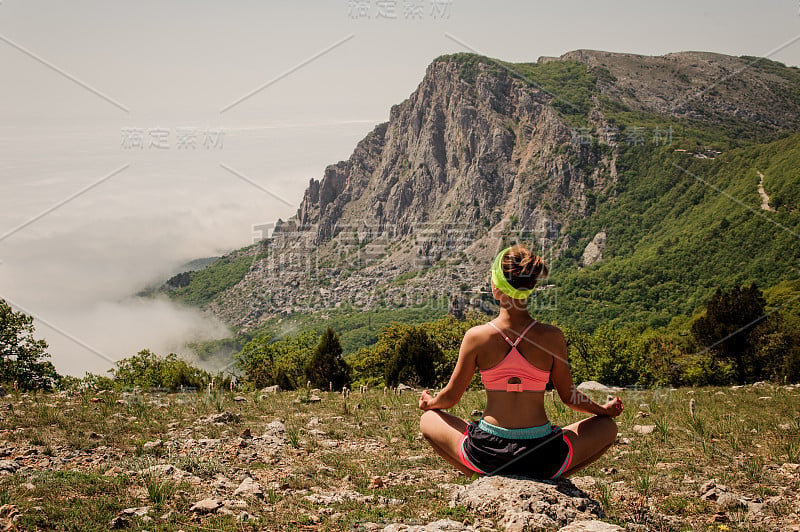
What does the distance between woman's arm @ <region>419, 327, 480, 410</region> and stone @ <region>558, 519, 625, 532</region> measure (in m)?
1.33

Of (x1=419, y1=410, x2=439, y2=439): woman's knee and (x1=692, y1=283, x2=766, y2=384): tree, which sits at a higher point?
(x1=419, y1=410, x2=439, y2=439): woman's knee

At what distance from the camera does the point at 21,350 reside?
30.0 metres

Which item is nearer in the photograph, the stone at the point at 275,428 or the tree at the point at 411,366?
the stone at the point at 275,428

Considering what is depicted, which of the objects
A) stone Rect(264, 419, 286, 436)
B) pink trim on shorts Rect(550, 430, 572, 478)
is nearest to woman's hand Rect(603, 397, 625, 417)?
pink trim on shorts Rect(550, 430, 572, 478)

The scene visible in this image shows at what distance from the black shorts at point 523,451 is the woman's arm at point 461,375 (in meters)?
0.40

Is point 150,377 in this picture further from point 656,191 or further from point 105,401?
point 656,191

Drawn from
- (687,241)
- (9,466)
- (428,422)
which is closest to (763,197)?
(687,241)

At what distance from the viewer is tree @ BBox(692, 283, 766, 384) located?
33.8 m

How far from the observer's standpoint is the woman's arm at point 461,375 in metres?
4.82

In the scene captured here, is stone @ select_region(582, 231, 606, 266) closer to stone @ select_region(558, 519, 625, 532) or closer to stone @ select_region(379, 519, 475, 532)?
stone @ select_region(558, 519, 625, 532)

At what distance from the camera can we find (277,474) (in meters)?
6.73

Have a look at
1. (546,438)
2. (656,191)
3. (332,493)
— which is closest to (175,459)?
(332,493)

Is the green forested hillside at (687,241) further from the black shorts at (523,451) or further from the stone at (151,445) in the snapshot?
the black shorts at (523,451)

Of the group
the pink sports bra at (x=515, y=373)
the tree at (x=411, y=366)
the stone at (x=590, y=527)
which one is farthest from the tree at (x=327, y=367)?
the stone at (x=590, y=527)
